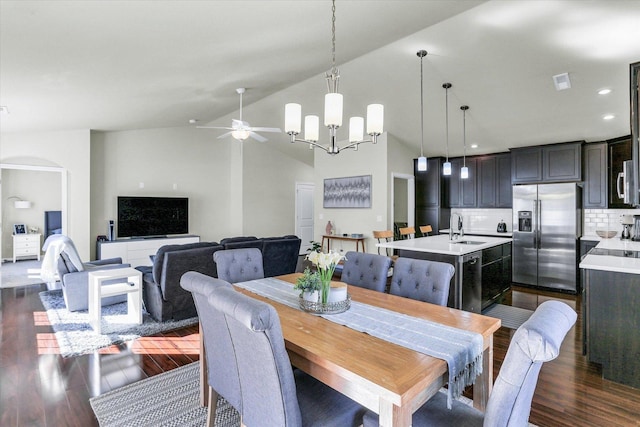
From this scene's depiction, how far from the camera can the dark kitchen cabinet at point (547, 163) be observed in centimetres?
533

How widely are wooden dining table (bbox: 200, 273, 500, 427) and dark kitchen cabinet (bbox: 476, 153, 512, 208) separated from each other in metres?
5.22

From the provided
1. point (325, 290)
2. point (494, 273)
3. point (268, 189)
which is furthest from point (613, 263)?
point (268, 189)

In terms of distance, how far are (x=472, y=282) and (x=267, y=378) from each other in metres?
3.11

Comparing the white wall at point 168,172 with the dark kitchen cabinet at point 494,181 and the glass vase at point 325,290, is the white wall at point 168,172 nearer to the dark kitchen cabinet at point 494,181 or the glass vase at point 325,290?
the dark kitchen cabinet at point 494,181

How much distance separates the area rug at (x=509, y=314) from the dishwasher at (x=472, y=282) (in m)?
0.35

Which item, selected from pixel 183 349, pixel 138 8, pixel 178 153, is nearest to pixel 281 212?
pixel 178 153

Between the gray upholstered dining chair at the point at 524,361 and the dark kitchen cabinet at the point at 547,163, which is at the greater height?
the dark kitchen cabinet at the point at 547,163

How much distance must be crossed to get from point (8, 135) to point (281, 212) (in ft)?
17.8

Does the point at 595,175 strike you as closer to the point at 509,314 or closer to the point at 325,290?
the point at 509,314

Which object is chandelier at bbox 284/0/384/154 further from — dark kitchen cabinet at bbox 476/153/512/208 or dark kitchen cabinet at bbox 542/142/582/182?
dark kitchen cabinet at bbox 476/153/512/208

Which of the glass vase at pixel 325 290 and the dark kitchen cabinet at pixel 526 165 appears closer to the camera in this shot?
the glass vase at pixel 325 290

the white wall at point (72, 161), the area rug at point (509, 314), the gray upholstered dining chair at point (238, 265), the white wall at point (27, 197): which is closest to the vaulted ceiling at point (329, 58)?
the white wall at point (72, 161)

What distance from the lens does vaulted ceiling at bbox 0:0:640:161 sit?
2576 mm

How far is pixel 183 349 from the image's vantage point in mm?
3119
